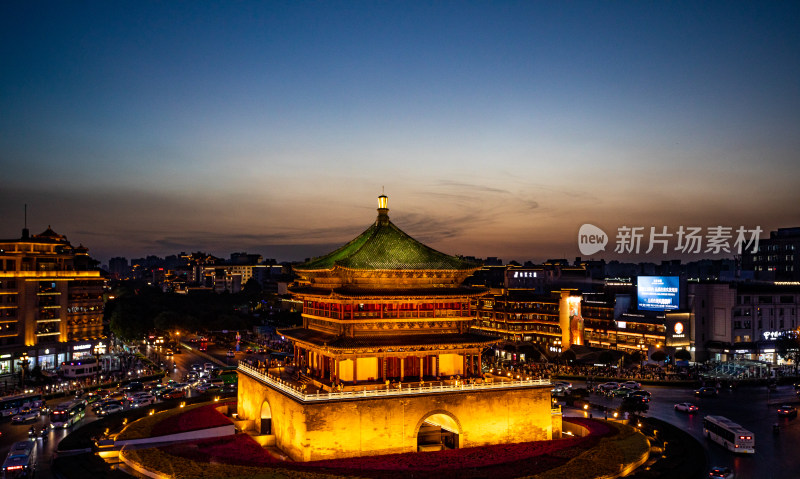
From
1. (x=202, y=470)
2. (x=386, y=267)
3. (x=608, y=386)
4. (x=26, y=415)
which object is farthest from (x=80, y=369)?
(x=608, y=386)

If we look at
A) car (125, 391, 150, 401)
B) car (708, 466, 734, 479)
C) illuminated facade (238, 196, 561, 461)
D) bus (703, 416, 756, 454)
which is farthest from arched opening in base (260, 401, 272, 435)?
bus (703, 416, 756, 454)

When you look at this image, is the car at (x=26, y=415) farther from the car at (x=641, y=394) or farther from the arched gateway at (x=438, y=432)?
the car at (x=641, y=394)

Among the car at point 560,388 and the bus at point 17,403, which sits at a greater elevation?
the car at point 560,388

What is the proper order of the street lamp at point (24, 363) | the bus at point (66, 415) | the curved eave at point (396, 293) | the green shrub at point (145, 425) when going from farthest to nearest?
the street lamp at point (24, 363)
the bus at point (66, 415)
the curved eave at point (396, 293)
the green shrub at point (145, 425)

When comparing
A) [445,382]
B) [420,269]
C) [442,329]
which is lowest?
[445,382]

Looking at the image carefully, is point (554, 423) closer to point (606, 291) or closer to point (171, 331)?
point (606, 291)

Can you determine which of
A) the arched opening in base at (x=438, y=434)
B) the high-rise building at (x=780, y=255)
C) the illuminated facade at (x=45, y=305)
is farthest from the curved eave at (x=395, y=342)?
the high-rise building at (x=780, y=255)

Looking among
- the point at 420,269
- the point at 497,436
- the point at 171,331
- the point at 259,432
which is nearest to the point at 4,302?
the point at 171,331
